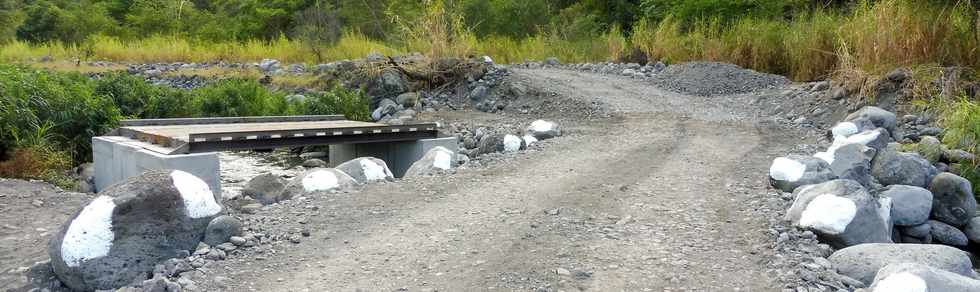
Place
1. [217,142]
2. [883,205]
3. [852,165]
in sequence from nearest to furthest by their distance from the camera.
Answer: [883,205] → [852,165] → [217,142]

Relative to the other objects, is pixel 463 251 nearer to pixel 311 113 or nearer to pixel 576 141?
pixel 576 141

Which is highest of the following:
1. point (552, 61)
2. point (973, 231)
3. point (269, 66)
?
point (552, 61)

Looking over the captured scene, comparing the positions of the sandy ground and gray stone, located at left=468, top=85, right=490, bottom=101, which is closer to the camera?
the sandy ground

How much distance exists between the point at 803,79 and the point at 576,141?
232 inches

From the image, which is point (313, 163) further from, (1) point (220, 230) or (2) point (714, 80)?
(2) point (714, 80)

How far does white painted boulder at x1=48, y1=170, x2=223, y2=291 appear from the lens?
403cm

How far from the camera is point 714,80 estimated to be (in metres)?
→ 12.5

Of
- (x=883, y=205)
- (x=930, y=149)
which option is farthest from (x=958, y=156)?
(x=883, y=205)

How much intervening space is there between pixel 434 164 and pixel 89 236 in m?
2.98

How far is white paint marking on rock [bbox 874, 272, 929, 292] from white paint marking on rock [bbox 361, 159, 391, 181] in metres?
3.71

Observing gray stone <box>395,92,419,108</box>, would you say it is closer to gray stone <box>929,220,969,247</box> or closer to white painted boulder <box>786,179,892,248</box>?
gray stone <box>929,220,969,247</box>

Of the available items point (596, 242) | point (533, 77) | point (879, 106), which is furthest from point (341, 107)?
point (596, 242)

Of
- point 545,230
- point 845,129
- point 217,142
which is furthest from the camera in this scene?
point 845,129

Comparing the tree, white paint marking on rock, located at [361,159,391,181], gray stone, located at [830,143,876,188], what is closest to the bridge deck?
white paint marking on rock, located at [361,159,391,181]
